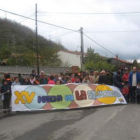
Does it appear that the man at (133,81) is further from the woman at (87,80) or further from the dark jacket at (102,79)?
the woman at (87,80)

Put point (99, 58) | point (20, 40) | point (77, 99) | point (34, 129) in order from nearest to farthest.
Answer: point (34, 129) < point (77, 99) < point (99, 58) < point (20, 40)

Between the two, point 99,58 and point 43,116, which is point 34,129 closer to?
point 43,116

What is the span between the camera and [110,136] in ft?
20.1

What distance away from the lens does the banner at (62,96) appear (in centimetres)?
1008

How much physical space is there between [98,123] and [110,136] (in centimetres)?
147

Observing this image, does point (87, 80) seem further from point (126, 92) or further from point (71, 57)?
point (71, 57)

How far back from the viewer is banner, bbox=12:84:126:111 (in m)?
10.1

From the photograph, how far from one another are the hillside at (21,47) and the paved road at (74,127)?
144ft

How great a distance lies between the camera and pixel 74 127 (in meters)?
7.17

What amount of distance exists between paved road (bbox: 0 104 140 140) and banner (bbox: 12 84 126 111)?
2.19ft

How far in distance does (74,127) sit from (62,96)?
141 inches

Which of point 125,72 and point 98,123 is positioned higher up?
point 125,72

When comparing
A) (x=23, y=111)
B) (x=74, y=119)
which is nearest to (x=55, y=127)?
(x=74, y=119)

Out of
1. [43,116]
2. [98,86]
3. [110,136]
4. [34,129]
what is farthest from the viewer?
[98,86]
